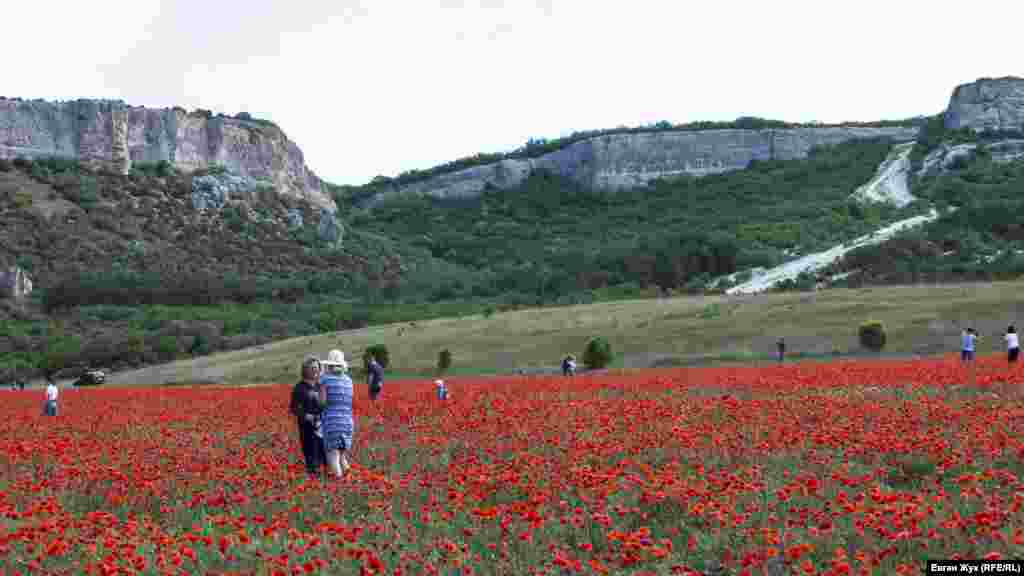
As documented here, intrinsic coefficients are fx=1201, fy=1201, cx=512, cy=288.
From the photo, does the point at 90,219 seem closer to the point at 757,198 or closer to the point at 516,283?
the point at 516,283

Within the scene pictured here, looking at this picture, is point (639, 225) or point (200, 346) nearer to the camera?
point (200, 346)

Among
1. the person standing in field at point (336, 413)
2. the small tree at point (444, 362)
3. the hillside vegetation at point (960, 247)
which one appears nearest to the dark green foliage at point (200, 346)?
the small tree at point (444, 362)

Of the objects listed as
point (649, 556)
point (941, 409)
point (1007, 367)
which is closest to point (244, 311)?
point (1007, 367)

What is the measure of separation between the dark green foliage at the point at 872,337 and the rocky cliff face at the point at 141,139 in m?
80.6

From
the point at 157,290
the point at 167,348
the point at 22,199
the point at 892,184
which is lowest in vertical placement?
the point at 167,348

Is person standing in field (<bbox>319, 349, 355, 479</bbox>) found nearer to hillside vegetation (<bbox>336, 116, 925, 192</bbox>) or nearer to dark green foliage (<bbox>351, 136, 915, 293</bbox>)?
dark green foliage (<bbox>351, 136, 915, 293</bbox>)

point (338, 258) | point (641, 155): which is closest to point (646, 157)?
point (641, 155)

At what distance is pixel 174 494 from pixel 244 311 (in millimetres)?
71209

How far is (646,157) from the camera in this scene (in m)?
160

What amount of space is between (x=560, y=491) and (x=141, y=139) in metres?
108

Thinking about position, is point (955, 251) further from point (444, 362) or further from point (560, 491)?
point (560, 491)

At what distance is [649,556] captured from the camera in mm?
8438

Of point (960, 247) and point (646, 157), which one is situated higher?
point (646, 157)

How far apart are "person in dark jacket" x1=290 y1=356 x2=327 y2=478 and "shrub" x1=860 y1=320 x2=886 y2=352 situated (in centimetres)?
Result: 3236
